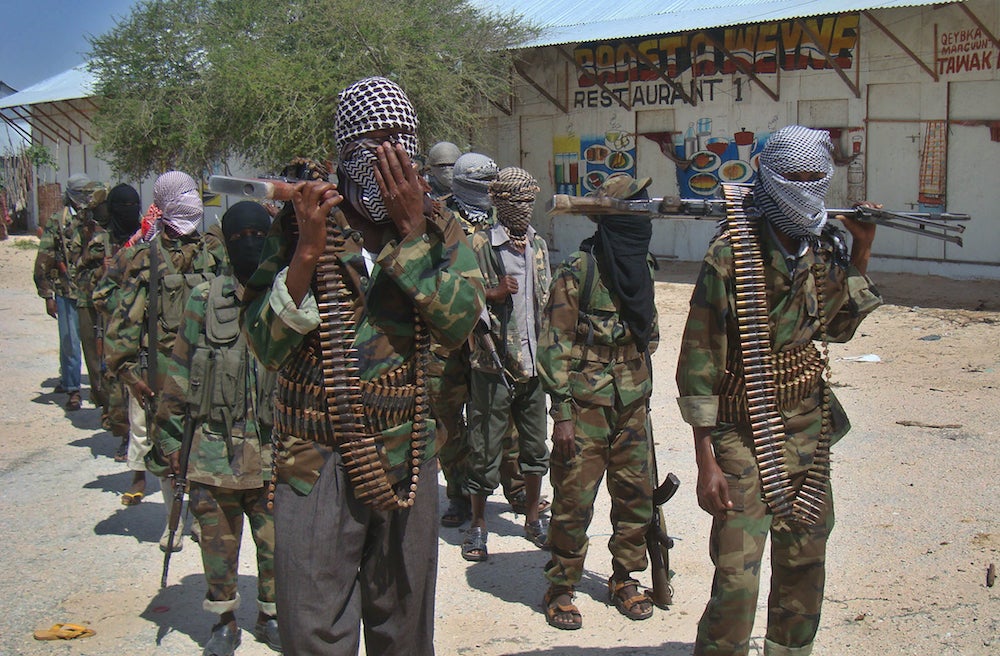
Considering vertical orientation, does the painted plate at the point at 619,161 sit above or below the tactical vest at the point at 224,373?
above

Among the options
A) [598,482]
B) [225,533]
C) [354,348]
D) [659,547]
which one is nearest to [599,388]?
[598,482]

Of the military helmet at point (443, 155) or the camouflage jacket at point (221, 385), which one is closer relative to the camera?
the camouflage jacket at point (221, 385)

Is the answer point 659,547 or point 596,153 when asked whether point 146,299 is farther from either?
point 596,153

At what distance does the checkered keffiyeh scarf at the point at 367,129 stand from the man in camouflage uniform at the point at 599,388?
2.15 meters

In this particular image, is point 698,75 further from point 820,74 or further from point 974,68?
point 974,68

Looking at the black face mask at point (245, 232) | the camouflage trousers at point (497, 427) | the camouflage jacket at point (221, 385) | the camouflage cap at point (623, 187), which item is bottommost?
the camouflage trousers at point (497, 427)

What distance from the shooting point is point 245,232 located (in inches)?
181

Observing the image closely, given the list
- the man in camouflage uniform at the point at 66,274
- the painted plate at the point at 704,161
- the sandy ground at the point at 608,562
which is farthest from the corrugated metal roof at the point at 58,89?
the sandy ground at the point at 608,562

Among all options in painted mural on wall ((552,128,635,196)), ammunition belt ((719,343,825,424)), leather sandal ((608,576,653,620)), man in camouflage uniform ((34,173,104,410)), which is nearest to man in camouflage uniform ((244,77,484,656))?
ammunition belt ((719,343,825,424))

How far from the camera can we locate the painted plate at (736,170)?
1833cm

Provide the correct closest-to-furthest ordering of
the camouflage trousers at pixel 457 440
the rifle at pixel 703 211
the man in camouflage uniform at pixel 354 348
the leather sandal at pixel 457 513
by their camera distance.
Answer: the man in camouflage uniform at pixel 354 348
the rifle at pixel 703 211
the camouflage trousers at pixel 457 440
the leather sandal at pixel 457 513

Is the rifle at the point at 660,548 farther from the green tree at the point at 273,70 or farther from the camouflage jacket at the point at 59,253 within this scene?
the green tree at the point at 273,70

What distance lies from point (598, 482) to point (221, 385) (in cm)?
192

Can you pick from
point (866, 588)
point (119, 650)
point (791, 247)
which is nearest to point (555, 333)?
point (791, 247)
